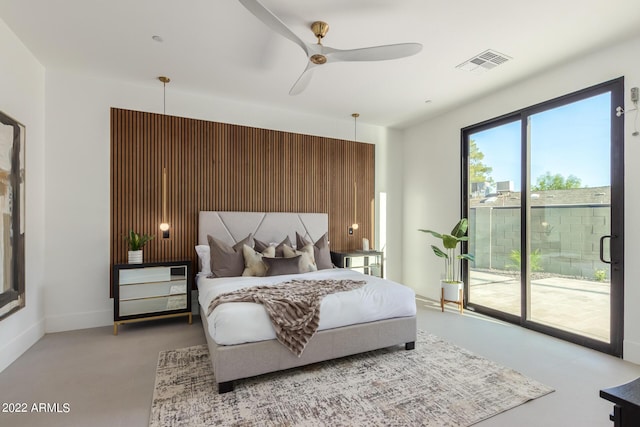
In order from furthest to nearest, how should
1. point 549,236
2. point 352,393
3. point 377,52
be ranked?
point 549,236
point 377,52
point 352,393

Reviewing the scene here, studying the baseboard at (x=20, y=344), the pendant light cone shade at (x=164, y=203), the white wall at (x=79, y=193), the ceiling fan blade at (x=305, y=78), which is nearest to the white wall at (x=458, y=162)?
the ceiling fan blade at (x=305, y=78)

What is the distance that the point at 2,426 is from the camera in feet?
6.52

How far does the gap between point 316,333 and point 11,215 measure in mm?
3030

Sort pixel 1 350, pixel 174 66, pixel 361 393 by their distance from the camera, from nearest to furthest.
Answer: pixel 361 393 → pixel 1 350 → pixel 174 66

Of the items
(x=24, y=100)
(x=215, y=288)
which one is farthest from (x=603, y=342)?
(x=24, y=100)

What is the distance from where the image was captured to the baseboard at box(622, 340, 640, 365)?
287 cm

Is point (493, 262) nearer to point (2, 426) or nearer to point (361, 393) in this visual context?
point (361, 393)

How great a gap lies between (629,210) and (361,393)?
3066mm

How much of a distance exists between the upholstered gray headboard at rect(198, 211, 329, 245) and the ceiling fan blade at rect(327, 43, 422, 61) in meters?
2.60

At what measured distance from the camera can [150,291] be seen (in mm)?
3766

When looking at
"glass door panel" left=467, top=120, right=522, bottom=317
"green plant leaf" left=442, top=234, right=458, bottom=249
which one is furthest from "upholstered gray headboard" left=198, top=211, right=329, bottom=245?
"glass door panel" left=467, top=120, right=522, bottom=317

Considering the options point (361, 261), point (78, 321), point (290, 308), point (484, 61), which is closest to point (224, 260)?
point (290, 308)

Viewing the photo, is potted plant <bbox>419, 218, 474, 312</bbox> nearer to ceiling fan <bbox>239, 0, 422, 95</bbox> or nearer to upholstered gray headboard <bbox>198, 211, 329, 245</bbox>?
upholstered gray headboard <bbox>198, 211, 329, 245</bbox>

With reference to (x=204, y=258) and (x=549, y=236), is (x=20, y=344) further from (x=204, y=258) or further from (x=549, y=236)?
(x=549, y=236)
